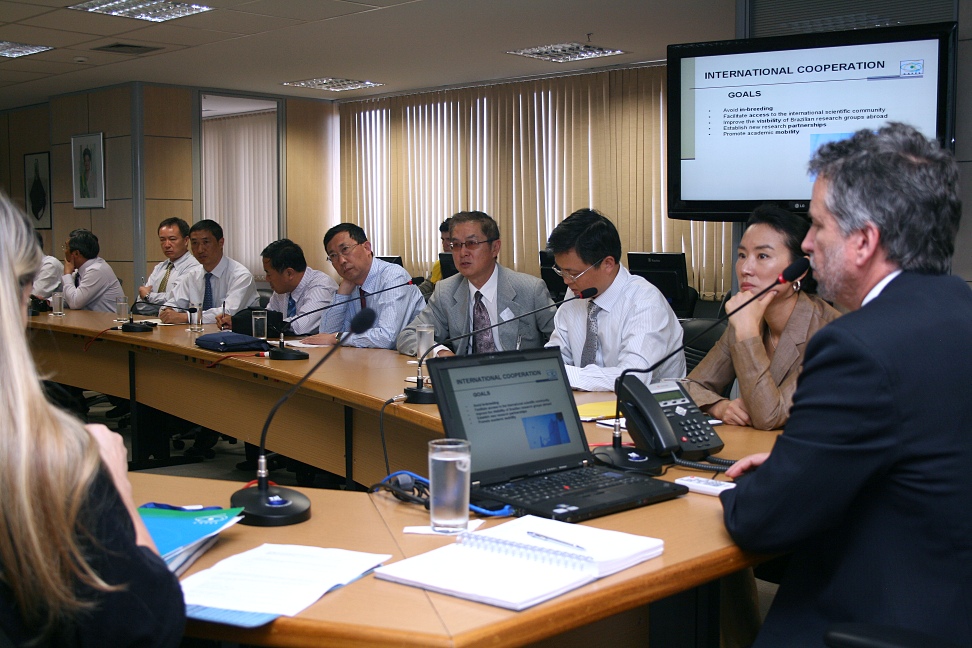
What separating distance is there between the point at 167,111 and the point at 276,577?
8755mm

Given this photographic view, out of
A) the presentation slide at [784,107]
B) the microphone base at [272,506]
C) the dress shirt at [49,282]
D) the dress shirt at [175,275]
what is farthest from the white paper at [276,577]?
the dress shirt at [49,282]

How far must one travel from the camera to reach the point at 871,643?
1.22m

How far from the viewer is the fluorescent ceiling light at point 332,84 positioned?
358 inches

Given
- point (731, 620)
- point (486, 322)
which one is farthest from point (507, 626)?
point (486, 322)

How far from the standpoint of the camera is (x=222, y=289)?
6148 millimetres

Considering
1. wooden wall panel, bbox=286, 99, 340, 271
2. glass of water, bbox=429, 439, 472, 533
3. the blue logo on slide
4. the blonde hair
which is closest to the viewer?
the blonde hair

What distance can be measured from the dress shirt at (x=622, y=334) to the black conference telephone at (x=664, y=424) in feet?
2.77

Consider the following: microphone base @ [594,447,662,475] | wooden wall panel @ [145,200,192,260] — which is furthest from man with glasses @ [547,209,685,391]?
wooden wall panel @ [145,200,192,260]

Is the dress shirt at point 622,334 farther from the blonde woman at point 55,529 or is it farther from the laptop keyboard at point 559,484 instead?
the blonde woman at point 55,529

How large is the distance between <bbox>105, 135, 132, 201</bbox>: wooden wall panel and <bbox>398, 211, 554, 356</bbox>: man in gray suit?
6236 millimetres

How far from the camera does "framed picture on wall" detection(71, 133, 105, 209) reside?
9.48 m

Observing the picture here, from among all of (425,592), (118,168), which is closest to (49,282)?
(118,168)

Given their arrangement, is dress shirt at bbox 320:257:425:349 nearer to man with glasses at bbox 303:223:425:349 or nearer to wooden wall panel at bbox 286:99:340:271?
man with glasses at bbox 303:223:425:349

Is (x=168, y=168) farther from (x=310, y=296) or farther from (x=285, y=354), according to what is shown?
(x=285, y=354)
